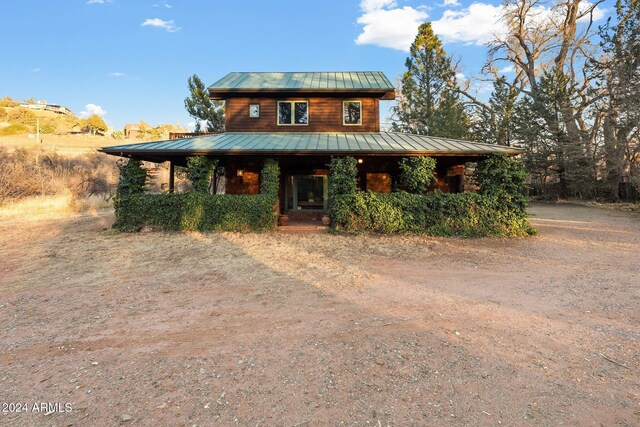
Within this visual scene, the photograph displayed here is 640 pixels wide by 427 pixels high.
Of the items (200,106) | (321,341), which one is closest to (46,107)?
(200,106)

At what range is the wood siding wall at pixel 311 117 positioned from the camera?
14.1 m

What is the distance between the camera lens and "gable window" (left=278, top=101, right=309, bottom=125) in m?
14.2

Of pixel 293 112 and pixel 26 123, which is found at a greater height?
pixel 26 123

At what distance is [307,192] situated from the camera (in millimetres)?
13930

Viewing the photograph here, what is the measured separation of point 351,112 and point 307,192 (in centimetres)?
424

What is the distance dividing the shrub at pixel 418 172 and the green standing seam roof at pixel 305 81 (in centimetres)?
483

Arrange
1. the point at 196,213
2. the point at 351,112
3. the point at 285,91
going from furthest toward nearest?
the point at 351,112
the point at 285,91
the point at 196,213

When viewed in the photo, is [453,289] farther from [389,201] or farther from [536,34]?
[536,34]

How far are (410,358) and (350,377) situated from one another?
2.20ft

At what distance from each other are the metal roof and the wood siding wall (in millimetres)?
1415

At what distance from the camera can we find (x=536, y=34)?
85.5 feet

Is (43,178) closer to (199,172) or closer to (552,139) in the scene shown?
(199,172)

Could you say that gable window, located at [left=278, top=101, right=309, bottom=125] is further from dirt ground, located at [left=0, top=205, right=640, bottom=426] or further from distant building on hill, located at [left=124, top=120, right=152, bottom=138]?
distant building on hill, located at [left=124, top=120, right=152, bottom=138]

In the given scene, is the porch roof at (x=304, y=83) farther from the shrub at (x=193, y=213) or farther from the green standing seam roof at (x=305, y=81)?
the shrub at (x=193, y=213)
